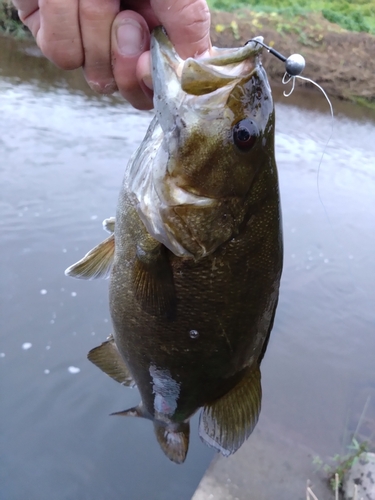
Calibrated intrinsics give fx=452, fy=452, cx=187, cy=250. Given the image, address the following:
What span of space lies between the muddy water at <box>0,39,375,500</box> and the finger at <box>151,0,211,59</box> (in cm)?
271

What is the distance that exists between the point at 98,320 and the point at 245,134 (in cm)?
307

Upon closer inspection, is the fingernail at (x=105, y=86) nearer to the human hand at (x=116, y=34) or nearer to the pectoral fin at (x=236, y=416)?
the human hand at (x=116, y=34)

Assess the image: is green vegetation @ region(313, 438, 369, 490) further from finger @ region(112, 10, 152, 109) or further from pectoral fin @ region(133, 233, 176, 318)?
finger @ region(112, 10, 152, 109)

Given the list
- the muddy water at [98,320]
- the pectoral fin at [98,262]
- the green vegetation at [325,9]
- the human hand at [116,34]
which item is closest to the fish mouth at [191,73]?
Answer: the human hand at [116,34]

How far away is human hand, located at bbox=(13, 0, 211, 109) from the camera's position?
118 cm

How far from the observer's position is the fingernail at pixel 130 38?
4.00 feet

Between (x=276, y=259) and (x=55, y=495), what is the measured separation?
240cm

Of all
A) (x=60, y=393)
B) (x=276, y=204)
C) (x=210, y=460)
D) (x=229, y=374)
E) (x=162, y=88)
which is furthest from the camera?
(x=60, y=393)

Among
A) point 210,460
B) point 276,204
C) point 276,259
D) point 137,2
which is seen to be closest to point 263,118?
point 276,204

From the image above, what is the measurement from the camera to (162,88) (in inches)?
43.7

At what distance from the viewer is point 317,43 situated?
1389 centimetres

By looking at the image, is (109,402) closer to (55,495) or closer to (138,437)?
(138,437)

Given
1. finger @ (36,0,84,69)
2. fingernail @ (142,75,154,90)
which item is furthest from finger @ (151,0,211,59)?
finger @ (36,0,84,69)

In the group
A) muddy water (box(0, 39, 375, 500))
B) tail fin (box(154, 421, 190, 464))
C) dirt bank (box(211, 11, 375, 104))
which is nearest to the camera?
tail fin (box(154, 421, 190, 464))
